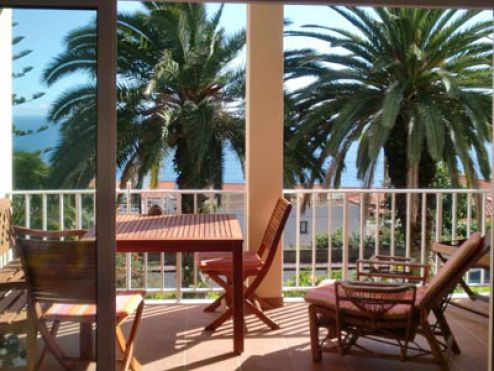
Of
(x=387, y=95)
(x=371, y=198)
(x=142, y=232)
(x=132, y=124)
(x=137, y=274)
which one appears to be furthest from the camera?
(x=371, y=198)

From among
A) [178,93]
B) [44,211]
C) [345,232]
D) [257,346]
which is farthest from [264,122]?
[178,93]

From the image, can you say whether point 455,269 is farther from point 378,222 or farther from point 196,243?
point 378,222

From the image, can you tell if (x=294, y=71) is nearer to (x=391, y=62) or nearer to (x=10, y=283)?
(x=391, y=62)

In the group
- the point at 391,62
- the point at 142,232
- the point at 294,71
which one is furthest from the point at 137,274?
the point at 391,62

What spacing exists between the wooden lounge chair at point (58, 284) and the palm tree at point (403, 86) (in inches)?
209

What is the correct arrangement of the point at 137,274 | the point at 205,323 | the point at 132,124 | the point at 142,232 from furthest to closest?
the point at 132,124 → the point at 137,274 → the point at 205,323 → the point at 142,232

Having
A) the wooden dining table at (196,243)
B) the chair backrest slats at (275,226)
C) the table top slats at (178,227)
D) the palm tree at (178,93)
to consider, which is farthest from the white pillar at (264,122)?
the palm tree at (178,93)

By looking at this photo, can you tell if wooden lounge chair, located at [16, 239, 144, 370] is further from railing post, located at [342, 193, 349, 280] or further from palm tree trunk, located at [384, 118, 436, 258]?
palm tree trunk, located at [384, 118, 436, 258]

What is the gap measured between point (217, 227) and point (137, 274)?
2.02 meters

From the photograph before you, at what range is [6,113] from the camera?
263 centimetres

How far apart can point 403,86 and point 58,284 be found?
19.4ft

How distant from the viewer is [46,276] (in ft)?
8.86

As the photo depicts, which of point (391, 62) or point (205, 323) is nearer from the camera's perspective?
point (205, 323)

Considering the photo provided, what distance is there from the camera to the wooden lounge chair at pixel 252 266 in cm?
463
